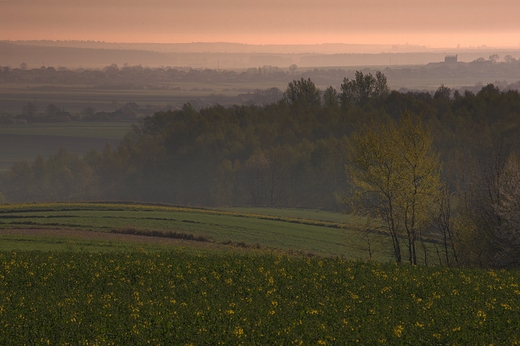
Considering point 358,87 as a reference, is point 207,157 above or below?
below

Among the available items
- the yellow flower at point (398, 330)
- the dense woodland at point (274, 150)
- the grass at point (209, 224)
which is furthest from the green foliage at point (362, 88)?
the yellow flower at point (398, 330)

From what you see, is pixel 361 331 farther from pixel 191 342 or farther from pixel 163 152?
pixel 163 152

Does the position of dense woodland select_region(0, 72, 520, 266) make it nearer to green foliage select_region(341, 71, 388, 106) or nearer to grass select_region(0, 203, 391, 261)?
green foliage select_region(341, 71, 388, 106)

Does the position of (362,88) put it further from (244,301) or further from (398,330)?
(398,330)

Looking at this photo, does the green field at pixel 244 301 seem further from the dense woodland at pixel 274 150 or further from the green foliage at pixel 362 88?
the green foliage at pixel 362 88

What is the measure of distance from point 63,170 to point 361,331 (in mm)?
149823

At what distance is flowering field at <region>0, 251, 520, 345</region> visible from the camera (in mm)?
20719

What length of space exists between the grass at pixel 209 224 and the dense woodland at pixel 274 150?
99.6 ft

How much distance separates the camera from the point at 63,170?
160 metres

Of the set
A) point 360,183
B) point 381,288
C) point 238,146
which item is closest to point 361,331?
point 381,288

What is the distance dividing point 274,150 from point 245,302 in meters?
96.3

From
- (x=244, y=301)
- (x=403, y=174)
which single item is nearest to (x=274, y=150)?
(x=403, y=174)

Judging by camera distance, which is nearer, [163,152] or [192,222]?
[192,222]

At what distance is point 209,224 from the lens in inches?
2485
